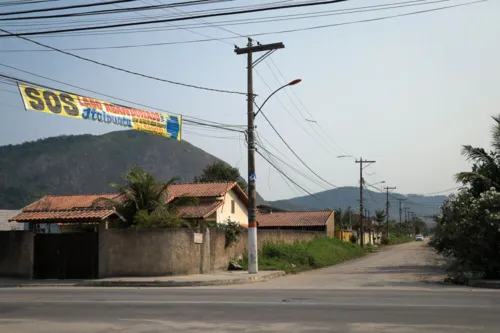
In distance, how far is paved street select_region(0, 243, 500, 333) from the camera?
10.7m

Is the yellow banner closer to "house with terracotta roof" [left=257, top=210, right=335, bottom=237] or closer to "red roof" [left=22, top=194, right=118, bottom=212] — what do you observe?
"red roof" [left=22, top=194, right=118, bottom=212]

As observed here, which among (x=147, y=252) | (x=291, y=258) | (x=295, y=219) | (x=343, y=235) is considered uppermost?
(x=295, y=219)

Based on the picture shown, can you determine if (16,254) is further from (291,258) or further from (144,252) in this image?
(291,258)

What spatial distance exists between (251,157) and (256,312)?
13770mm

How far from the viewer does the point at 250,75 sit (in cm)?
2691

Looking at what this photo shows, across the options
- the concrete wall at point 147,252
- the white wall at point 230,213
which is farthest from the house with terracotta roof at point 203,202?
the concrete wall at point 147,252

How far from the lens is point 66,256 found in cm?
2562

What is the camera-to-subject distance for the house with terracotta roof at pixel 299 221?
66500 millimetres

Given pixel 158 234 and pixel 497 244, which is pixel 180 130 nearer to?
pixel 158 234

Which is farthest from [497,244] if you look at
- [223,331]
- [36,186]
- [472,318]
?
[36,186]

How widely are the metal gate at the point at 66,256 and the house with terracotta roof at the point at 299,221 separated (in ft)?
134

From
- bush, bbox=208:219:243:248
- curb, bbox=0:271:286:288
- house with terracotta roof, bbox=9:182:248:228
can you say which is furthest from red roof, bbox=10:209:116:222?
bush, bbox=208:219:243:248

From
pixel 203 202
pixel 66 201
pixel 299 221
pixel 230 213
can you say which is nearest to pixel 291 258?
pixel 203 202

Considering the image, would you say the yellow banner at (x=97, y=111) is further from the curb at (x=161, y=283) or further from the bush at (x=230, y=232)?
the bush at (x=230, y=232)
